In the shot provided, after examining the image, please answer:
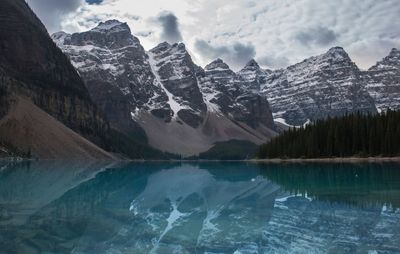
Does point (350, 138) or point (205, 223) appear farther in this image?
Answer: point (350, 138)

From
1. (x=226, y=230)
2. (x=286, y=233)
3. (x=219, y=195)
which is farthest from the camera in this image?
(x=219, y=195)

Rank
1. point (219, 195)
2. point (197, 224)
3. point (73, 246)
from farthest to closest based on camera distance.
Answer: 1. point (219, 195)
2. point (197, 224)
3. point (73, 246)

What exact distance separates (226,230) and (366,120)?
10386cm

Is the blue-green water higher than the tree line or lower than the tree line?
lower

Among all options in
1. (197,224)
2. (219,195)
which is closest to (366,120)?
(219,195)

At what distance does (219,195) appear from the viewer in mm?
47469

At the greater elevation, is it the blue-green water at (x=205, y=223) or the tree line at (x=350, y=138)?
the tree line at (x=350, y=138)

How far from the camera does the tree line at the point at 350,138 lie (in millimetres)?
111750

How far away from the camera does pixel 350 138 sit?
122250 millimetres

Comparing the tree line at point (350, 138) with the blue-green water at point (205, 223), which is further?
the tree line at point (350, 138)

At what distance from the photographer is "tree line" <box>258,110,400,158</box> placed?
112m

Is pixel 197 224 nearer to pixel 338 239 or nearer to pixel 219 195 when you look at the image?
pixel 338 239

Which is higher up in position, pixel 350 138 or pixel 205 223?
pixel 350 138

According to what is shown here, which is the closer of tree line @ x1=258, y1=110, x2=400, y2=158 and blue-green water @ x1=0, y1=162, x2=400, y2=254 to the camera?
blue-green water @ x1=0, y1=162, x2=400, y2=254
